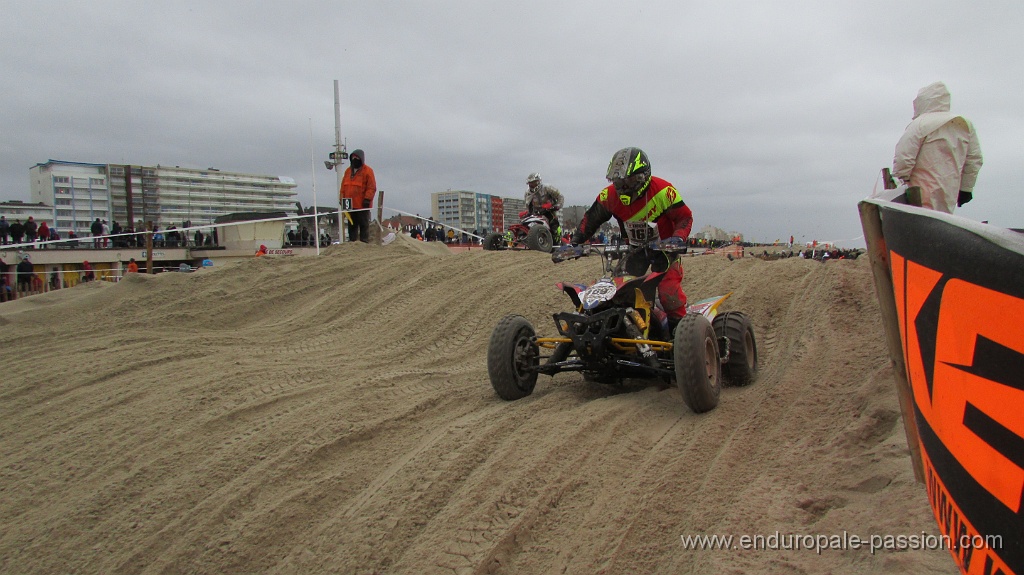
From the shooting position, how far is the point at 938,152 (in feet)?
15.0

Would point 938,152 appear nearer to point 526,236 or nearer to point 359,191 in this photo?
point 526,236

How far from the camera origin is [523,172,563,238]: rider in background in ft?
43.4

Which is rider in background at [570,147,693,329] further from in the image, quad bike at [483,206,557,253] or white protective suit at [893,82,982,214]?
quad bike at [483,206,557,253]

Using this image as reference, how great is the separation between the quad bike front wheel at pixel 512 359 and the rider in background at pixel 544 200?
8.48 m

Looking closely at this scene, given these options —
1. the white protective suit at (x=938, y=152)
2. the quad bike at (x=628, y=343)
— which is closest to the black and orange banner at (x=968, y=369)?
the quad bike at (x=628, y=343)

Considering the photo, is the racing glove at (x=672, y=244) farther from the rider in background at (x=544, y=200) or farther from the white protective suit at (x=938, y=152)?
the rider in background at (x=544, y=200)

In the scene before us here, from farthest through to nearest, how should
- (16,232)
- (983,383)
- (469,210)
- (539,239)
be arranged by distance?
(469,210), (16,232), (539,239), (983,383)

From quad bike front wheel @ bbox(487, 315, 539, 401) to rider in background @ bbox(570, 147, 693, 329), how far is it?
96 centimetres

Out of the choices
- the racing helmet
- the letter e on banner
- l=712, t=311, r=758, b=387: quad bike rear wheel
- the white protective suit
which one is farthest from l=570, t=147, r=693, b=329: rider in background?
the letter e on banner

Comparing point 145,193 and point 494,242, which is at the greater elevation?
point 145,193

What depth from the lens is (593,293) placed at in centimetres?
468

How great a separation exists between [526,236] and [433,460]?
9.64 meters

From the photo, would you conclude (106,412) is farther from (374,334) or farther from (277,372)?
(374,334)

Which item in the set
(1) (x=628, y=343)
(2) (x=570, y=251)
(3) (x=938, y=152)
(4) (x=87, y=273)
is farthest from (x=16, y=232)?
(3) (x=938, y=152)
